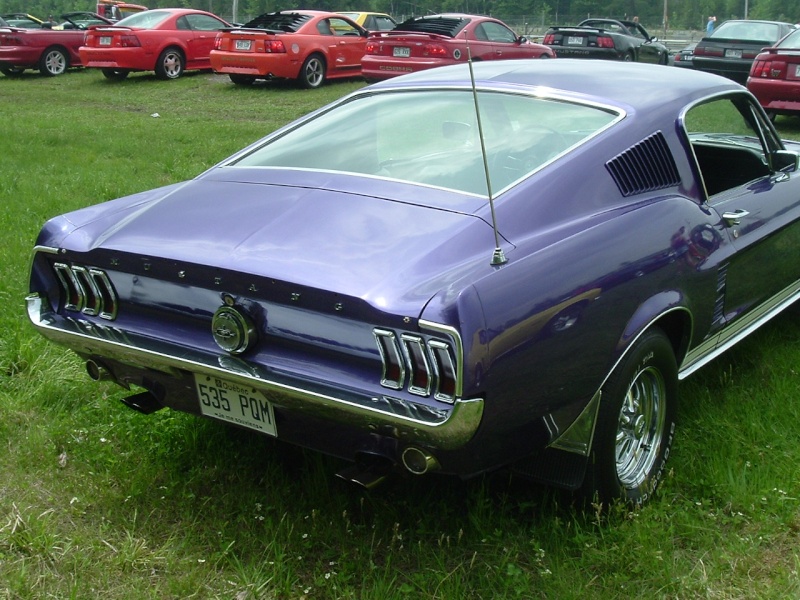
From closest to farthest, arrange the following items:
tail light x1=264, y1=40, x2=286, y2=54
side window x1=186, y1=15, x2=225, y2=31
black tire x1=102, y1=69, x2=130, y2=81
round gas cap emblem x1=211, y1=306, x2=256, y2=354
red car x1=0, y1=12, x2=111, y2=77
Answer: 1. round gas cap emblem x1=211, y1=306, x2=256, y2=354
2. tail light x1=264, y1=40, x2=286, y2=54
3. black tire x1=102, y1=69, x2=130, y2=81
4. side window x1=186, y1=15, x2=225, y2=31
5. red car x1=0, y1=12, x2=111, y2=77

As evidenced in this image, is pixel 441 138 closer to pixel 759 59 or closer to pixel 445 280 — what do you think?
pixel 445 280

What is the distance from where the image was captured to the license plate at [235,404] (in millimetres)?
2869

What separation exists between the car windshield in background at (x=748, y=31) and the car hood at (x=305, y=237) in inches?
622

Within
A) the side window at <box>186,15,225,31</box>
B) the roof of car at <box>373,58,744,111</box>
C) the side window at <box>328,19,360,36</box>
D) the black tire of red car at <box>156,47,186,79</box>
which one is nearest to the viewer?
the roof of car at <box>373,58,744,111</box>

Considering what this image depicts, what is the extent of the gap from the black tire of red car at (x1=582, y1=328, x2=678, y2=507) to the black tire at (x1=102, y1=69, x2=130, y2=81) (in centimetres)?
1619

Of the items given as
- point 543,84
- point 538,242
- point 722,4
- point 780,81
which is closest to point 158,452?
point 538,242

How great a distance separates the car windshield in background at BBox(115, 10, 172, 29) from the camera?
57.8 ft

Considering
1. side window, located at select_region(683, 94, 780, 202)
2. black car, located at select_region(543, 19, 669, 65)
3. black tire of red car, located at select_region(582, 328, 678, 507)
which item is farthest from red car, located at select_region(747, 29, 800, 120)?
black tire of red car, located at select_region(582, 328, 678, 507)

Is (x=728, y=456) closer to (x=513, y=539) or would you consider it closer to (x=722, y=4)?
(x=513, y=539)

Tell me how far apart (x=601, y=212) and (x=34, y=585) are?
A: 209cm

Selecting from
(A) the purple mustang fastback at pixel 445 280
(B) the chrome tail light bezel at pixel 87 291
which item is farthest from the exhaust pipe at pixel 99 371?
(B) the chrome tail light bezel at pixel 87 291

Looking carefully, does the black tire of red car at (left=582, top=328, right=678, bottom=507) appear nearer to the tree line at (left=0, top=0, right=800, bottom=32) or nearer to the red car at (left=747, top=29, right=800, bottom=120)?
the red car at (left=747, top=29, right=800, bottom=120)

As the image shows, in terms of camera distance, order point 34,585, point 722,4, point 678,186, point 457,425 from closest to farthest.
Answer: point 457,425, point 34,585, point 678,186, point 722,4

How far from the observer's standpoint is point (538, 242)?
2.85 m
